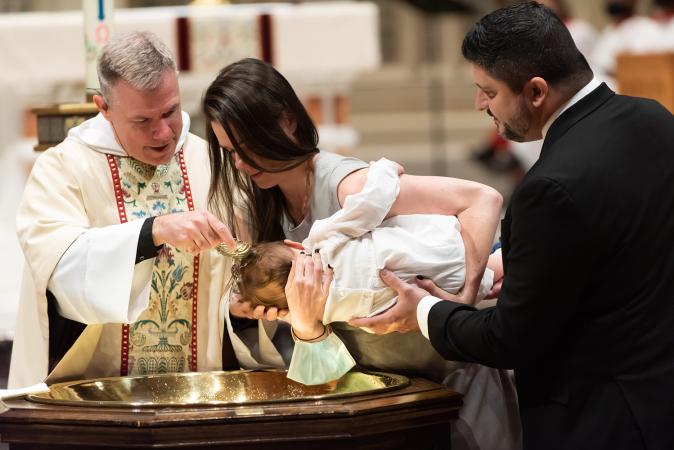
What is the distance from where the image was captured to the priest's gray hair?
3.21m

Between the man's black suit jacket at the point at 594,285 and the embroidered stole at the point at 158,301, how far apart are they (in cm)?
103

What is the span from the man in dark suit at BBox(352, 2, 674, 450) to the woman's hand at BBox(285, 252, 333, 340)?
41 centimetres

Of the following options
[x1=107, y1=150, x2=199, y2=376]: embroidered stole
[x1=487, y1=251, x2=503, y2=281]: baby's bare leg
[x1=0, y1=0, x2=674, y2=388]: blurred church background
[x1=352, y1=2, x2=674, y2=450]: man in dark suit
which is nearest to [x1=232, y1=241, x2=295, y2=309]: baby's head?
[x1=107, y1=150, x2=199, y2=376]: embroidered stole

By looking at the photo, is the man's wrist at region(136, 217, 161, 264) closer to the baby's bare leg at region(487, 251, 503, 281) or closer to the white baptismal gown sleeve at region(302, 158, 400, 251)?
the white baptismal gown sleeve at region(302, 158, 400, 251)

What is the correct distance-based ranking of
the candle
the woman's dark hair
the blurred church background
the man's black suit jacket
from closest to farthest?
1. the man's black suit jacket
2. the woman's dark hair
3. the candle
4. the blurred church background

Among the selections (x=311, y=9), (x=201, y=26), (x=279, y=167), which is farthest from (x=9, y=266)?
(x=279, y=167)

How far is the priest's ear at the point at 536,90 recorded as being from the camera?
270 centimetres

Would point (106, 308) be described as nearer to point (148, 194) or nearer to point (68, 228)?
point (68, 228)

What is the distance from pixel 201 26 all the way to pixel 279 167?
3.87 m

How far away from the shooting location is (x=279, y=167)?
126 inches

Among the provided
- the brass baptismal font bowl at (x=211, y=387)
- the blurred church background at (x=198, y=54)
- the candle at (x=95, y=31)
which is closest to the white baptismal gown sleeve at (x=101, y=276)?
the brass baptismal font bowl at (x=211, y=387)

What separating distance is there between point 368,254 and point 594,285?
66cm

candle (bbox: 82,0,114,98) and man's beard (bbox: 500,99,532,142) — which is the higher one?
candle (bbox: 82,0,114,98)

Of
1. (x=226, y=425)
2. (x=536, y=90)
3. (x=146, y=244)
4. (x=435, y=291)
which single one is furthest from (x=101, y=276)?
(x=536, y=90)
